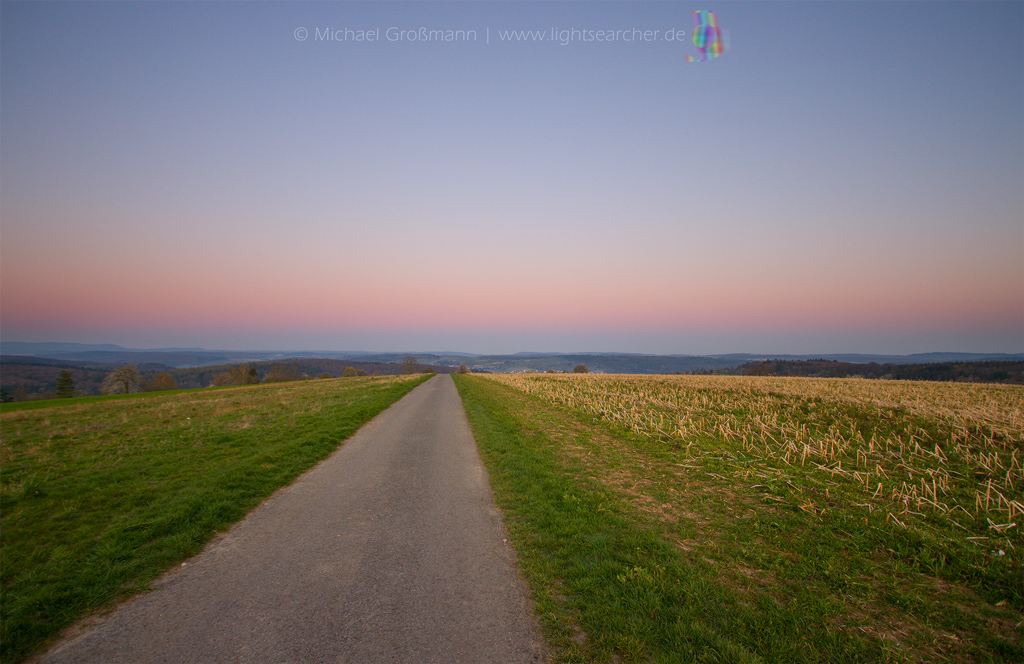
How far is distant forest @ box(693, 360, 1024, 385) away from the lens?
151ft

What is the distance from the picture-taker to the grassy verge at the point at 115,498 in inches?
187

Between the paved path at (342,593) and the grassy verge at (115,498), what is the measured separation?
54 centimetres

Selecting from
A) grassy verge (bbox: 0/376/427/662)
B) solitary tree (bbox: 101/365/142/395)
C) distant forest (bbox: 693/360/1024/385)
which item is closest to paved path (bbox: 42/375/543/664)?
grassy verge (bbox: 0/376/427/662)

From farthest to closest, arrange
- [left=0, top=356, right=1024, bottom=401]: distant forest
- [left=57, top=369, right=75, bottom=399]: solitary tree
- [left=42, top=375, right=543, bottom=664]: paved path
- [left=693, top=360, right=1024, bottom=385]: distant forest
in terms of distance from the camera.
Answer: [left=57, top=369, right=75, bottom=399]: solitary tree < [left=0, top=356, right=1024, bottom=401]: distant forest < [left=693, top=360, right=1024, bottom=385]: distant forest < [left=42, top=375, right=543, bottom=664]: paved path

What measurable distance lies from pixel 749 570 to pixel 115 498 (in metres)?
11.4

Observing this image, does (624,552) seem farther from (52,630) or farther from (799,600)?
(52,630)

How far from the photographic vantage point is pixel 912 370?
60906mm

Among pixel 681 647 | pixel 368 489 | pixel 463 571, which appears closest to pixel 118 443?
pixel 368 489

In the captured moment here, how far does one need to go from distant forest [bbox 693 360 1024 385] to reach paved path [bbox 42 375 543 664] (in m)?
50.7

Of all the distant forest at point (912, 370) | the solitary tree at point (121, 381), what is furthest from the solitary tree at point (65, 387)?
the distant forest at point (912, 370)

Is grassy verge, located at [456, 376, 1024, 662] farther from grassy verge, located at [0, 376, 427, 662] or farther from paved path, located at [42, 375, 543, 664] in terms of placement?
grassy verge, located at [0, 376, 427, 662]

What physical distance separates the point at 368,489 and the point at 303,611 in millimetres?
4376

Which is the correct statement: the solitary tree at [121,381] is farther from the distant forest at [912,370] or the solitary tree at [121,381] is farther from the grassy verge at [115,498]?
the distant forest at [912,370]

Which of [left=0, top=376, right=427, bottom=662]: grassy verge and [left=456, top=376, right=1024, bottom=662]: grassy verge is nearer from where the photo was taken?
[left=456, top=376, right=1024, bottom=662]: grassy verge
